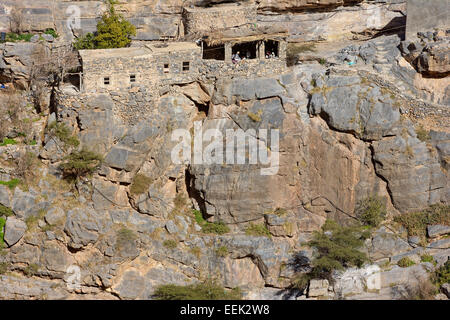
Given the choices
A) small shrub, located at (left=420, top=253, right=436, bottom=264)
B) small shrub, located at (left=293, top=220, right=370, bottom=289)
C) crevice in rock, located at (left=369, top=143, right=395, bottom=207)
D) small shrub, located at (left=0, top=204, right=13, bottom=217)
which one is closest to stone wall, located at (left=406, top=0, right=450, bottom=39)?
crevice in rock, located at (left=369, top=143, right=395, bottom=207)

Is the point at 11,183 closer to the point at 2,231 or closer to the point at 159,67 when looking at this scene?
the point at 2,231

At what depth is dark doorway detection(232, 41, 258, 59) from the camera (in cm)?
3653

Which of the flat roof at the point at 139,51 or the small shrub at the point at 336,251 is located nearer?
the small shrub at the point at 336,251

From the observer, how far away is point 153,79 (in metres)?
35.5

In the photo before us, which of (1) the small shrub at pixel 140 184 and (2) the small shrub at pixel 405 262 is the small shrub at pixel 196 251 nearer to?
(1) the small shrub at pixel 140 184

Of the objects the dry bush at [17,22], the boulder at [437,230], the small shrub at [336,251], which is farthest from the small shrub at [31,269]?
the boulder at [437,230]

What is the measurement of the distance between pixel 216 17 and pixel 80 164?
948 cm

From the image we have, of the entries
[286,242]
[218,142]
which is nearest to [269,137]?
[218,142]

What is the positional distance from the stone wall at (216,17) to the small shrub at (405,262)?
43.0ft

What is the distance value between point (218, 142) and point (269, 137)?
2.22 m

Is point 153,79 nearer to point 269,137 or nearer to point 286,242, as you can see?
Answer: point 269,137

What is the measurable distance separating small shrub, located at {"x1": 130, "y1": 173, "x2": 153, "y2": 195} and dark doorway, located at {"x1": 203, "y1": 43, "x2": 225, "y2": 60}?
6234mm

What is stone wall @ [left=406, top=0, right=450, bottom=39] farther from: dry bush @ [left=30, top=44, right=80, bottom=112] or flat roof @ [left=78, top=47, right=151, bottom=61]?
dry bush @ [left=30, top=44, right=80, bottom=112]

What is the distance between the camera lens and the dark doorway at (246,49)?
36531 mm
